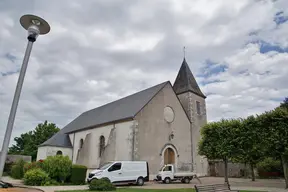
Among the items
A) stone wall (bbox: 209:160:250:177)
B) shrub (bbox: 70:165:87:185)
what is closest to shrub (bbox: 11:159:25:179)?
shrub (bbox: 70:165:87:185)

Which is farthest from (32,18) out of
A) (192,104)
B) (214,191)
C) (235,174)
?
(235,174)

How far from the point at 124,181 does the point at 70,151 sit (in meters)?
15.0

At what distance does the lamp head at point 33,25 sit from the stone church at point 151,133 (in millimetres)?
16845

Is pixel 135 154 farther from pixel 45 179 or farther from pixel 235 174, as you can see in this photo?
pixel 235 174

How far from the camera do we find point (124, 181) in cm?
1730

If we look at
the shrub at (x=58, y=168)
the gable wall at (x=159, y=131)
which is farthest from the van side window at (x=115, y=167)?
the gable wall at (x=159, y=131)

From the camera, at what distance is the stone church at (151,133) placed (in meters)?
21.6

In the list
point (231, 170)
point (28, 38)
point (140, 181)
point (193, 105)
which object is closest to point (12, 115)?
point (28, 38)

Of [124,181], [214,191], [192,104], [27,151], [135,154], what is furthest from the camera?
[27,151]

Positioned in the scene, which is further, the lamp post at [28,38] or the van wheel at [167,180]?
the van wheel at [167,180]

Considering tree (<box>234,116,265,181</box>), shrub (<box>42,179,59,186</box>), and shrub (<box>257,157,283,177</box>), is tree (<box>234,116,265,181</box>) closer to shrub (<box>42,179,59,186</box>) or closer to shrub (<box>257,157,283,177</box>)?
shrub (<box>257,157,283,177</box>)

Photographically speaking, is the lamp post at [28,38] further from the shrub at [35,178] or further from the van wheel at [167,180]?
the van wheel at [167,180]

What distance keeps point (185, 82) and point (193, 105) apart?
3.08 meters

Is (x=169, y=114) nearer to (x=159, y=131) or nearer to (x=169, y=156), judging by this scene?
(x=159, y=131)
